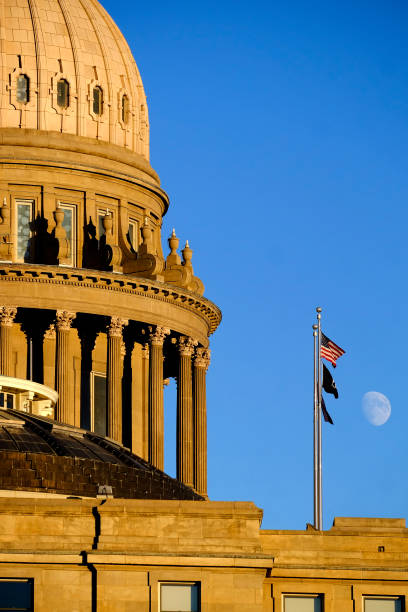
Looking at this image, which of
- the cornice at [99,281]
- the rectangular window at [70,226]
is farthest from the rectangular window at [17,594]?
the rectangular window at [70,226]

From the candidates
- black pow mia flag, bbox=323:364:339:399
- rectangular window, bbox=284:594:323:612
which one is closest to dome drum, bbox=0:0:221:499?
black pow mia flag, bbox=323:364:339:399

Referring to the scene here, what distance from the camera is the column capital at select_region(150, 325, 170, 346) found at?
12950 centimetres

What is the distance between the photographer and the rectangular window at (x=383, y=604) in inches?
3093

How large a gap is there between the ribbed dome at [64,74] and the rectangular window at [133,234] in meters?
4.29

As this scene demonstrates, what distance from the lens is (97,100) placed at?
13562 centimetres

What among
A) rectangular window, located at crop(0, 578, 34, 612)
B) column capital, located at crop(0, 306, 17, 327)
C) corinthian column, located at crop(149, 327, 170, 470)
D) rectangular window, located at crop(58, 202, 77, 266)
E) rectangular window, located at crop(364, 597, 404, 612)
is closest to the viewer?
rectangular window, located at crop(0, 578, 34, 612)

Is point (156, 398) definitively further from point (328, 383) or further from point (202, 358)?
point (328, 383)

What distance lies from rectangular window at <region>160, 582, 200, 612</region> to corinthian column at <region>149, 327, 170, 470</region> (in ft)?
167

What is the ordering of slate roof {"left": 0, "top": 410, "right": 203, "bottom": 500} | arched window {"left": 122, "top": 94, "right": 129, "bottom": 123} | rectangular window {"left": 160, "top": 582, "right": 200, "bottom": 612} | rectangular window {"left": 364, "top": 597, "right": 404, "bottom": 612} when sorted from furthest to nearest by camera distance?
arched window {"left": 122, "top": 94, "right": 129, "bottom": 123}
slate roof {"left": 0, "top": 410, "right": 203, "bottom": 500}
rectangular window {"left": 364, "top": 597, "right": 404, "bottom": 612}
rectangular window {"left": 160, "top": 582, "right": 200, "bottom": 612}

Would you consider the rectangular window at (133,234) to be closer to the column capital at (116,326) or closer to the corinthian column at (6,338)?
the column capital at (116,326)

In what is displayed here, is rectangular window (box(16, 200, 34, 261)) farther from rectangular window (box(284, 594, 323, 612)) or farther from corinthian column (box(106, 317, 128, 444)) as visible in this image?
rectangular window (box(284, 594, 323, 612))

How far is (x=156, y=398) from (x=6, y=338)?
27.0 ft

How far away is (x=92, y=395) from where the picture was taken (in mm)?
129000

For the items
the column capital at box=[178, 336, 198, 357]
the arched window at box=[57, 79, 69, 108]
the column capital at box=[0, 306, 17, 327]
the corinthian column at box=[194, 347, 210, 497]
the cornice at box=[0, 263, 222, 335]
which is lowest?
the corinthian column at box=[194, 347, 210, 497]
